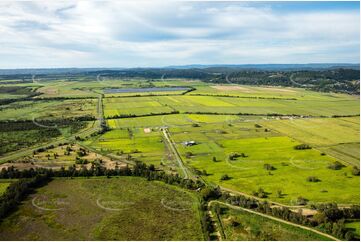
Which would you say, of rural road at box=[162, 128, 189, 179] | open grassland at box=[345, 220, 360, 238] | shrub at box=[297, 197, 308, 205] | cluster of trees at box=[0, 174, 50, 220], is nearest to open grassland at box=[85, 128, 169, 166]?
rural road at box=[162, 128, 189, 179]

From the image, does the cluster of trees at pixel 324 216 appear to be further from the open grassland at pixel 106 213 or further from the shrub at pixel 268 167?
the shrub at pixel 268 167

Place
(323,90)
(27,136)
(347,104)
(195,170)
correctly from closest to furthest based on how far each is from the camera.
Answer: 1. (195,170)
2. (27,136)
3. (347,104)
4. (323,90)

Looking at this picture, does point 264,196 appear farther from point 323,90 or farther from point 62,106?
point 323,90

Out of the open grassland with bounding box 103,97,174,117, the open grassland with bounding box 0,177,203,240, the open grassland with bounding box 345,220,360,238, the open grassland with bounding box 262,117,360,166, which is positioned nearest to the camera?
the open grassland with bounding box 345,220,360,238

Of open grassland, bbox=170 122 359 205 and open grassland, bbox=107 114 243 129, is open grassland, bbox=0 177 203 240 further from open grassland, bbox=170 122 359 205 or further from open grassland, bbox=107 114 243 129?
open grassland, bbox=107 114 243 129

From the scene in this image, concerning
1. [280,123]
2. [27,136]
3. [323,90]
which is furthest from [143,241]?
[323,90]

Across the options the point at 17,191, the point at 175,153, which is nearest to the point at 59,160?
the point at 17,191
